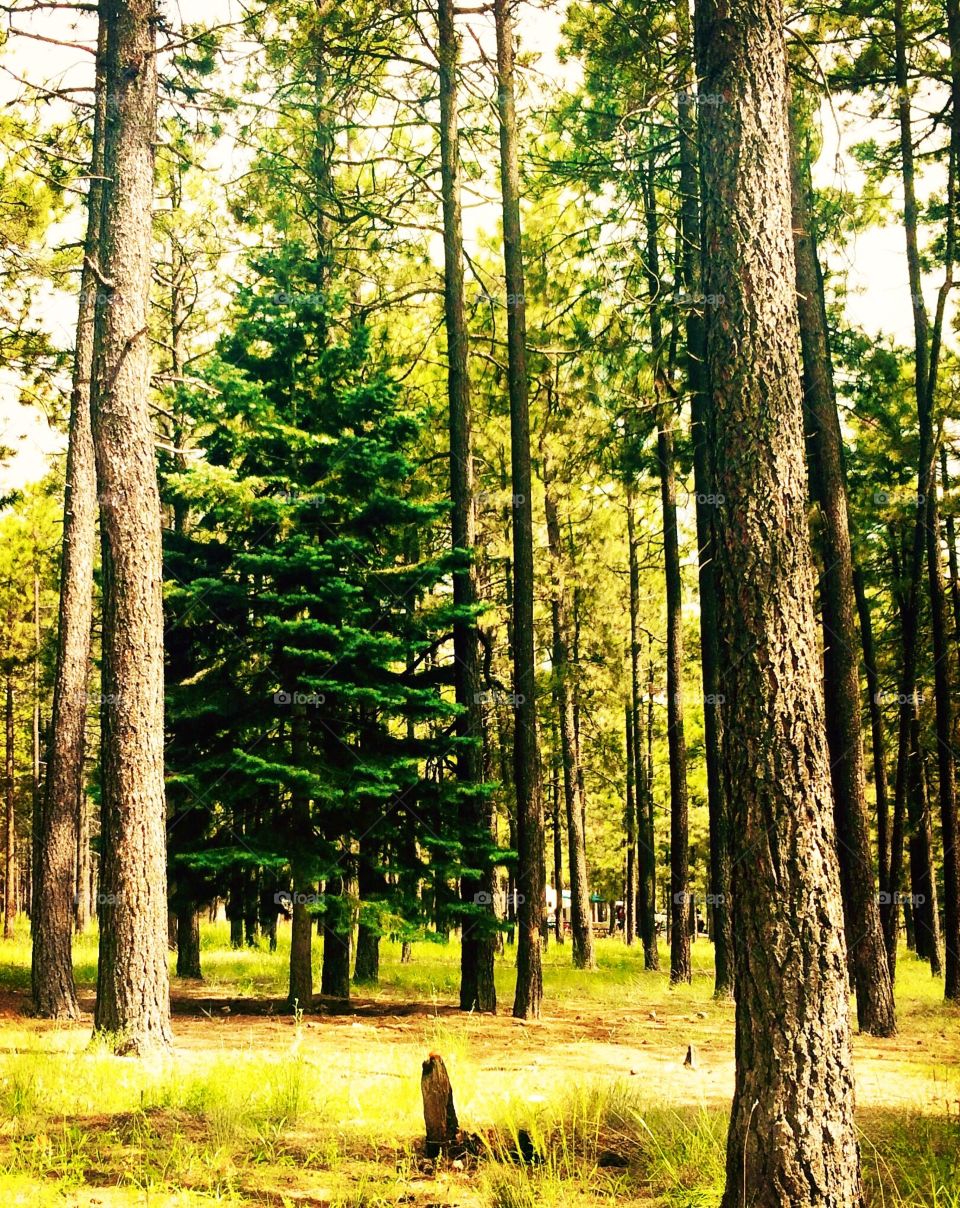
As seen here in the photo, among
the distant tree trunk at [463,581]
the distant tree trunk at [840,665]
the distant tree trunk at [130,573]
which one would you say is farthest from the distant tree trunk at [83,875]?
the distant tree trunk at [840,665]

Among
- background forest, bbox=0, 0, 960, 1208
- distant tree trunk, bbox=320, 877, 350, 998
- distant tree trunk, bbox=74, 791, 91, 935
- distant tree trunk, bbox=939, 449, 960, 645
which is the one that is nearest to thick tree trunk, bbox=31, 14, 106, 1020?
background forest, bbox=0, 0, 960, 1208

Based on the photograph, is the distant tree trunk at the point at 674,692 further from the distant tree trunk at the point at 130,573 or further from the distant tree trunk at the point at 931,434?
the distant tree trunk at the point at 130,573

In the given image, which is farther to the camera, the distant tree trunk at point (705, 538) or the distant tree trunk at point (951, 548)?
the distant tree trunk at point (951, 548)

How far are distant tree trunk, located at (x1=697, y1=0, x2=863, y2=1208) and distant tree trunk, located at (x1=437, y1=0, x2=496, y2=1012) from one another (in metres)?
8.04

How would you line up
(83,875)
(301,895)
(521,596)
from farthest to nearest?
(83,875) < (521,596) < (301,895)

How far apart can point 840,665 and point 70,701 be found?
9415 millimetres

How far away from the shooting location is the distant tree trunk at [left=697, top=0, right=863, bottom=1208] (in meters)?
4.43

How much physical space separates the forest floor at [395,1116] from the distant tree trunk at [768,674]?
72 cm

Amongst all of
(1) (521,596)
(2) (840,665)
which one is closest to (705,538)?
(1) (521,596)

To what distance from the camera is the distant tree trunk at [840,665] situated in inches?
436

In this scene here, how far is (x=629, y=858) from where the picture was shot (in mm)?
32406

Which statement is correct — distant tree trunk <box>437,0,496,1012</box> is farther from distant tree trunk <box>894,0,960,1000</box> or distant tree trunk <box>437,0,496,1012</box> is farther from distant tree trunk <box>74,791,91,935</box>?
distant tree trunk <box>74,791,91,935</box>

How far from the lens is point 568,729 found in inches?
834

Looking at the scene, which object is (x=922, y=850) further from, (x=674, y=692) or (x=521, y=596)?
(x=521, y=596)
